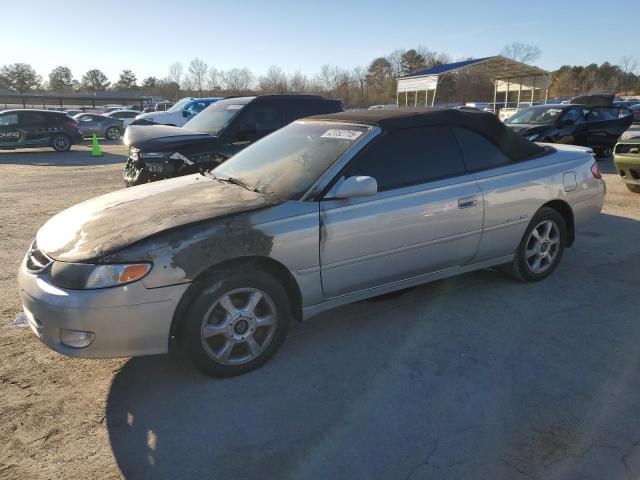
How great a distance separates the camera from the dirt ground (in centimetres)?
240

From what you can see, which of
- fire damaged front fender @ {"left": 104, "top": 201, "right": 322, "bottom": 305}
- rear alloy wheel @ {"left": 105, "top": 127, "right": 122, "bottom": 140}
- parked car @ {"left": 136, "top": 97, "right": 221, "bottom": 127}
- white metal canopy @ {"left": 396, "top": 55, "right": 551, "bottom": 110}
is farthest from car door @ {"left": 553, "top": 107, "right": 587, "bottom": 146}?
rear alloy wheel @ {"left": 105, "top": 127, "right": 122, "bottom": 140}

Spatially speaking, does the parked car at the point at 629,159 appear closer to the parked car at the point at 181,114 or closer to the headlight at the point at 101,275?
the headlight at the point at 101,275

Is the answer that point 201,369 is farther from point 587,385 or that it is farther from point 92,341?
point 587,385

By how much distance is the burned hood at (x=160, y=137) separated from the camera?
22.1 feet

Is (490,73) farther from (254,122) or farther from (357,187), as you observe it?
(357,187)

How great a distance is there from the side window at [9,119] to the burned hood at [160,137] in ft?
40.4

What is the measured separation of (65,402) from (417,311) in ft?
8.50

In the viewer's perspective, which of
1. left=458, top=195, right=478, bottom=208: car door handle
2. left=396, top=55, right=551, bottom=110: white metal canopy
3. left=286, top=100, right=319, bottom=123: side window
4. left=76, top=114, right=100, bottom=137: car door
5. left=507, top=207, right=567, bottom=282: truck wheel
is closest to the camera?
left=458, top=195, right=478, bottom=208: car door handle

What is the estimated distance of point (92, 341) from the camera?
2762mm

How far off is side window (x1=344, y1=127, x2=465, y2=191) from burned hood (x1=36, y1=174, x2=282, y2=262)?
0.79m

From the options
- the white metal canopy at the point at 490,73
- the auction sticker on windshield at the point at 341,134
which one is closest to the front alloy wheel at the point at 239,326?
the auction sticker on windshield at the point at 341,134

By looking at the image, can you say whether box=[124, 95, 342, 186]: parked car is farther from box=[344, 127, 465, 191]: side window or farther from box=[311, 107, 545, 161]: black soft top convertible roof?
box=[344, 127, 465, 191]: side window

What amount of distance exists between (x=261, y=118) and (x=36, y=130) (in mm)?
13455

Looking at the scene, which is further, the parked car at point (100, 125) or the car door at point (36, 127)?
the parked car at point (100, 125)
